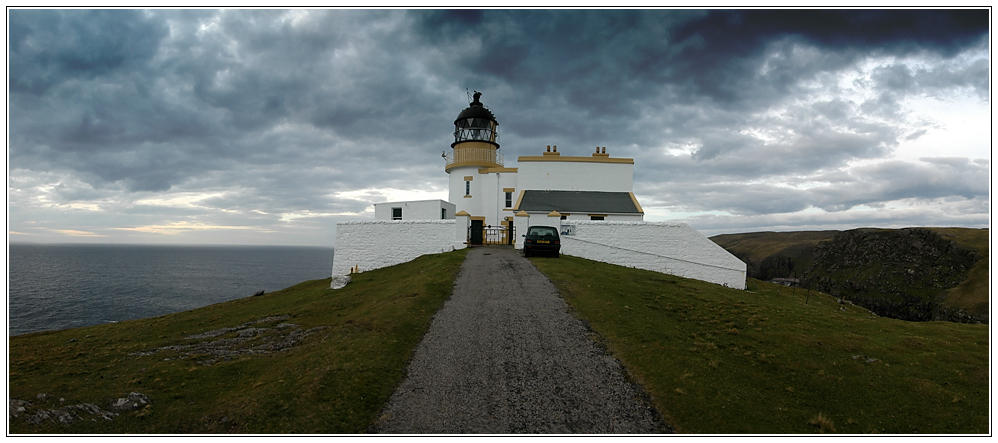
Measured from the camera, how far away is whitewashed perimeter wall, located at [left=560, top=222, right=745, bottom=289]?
2383 centimetres

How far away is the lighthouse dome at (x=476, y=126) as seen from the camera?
123 feet

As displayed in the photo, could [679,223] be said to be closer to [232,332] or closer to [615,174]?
[615,174]

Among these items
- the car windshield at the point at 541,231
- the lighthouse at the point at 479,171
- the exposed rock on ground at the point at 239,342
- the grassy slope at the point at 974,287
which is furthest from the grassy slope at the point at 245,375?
the grassy slope at the point at 974,287

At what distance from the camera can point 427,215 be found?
32562mm

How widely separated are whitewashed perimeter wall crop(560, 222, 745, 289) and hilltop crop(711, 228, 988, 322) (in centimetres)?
2102

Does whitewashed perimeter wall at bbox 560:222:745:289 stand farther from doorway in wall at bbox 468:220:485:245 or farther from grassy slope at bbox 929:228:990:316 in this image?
grassy slope at bbox 929:228:990:316

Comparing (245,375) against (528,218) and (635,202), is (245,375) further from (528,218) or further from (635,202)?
(635,202)

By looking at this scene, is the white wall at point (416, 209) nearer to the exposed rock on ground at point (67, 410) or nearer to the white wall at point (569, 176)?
the white wall at point (569, 176)

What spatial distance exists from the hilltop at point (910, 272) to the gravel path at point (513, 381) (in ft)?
121

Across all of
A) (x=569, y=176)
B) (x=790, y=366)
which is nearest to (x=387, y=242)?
(x=569, y=176)

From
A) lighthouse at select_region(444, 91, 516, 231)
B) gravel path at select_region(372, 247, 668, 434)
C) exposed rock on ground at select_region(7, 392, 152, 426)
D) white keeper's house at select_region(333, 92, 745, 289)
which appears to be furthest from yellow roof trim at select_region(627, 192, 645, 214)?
exposed rock on ground at select_region(7, 392, 152, 426)

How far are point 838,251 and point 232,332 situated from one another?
205 feet

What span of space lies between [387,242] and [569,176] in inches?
648

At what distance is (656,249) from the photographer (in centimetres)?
2492
